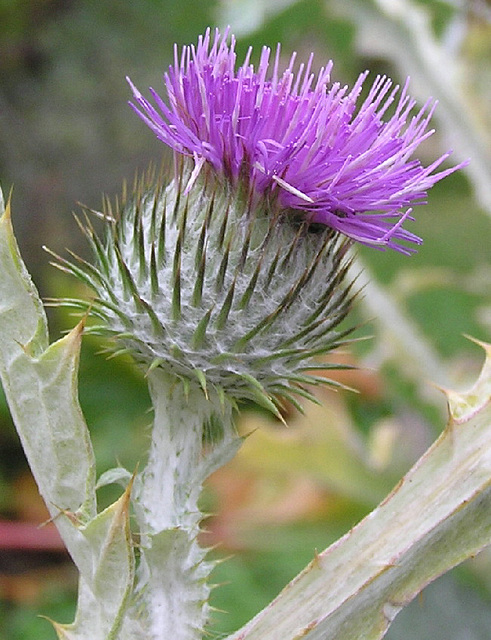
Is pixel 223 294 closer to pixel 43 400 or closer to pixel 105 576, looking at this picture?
pixel 43 400

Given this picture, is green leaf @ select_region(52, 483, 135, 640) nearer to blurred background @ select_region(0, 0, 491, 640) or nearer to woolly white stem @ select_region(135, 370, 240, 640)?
woolly white stem @ select_region(135, 370, 240, 640)

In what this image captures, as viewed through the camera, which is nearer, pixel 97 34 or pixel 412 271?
pixel 412 271

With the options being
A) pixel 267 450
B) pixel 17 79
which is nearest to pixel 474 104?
pixel 267 450

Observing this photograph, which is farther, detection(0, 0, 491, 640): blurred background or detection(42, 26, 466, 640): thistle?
detection(0, 0, 491, 640): blurred background

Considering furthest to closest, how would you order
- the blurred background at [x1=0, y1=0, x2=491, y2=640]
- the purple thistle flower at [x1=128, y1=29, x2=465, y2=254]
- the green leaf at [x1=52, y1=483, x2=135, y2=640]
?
the blurred background at [x1=0, y1=0, x2=491, y2=640], the purple thistle flower at [x1=128, y1=29, x2=465, y2=254], the green leaf at [x1=52, y1=483, x2=135, y2=640]

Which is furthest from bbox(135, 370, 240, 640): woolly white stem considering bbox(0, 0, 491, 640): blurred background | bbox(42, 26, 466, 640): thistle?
bbox(0, 0, 491, 640): blurred background

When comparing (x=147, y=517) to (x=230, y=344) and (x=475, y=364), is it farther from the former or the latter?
(x=475, y=364)

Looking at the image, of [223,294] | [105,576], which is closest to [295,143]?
[223,294]
